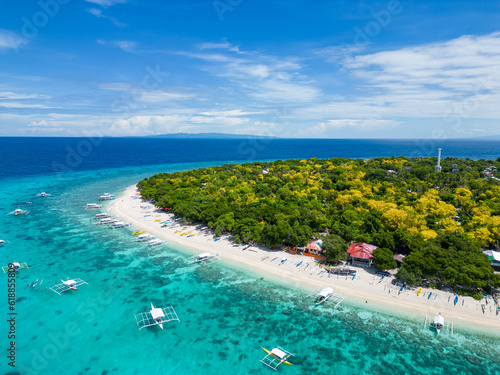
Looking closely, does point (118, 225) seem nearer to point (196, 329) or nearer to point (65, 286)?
point (65, 286)

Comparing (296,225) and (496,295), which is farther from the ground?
(296,225)

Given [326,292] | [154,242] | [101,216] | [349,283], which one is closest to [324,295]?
[326,292]

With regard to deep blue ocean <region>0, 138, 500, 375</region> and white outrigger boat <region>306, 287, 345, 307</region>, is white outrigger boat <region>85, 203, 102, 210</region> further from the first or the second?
white outrigger boat <region>306, 287, 345, 307</region>

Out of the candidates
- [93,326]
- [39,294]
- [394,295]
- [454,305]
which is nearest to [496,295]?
[454,305]

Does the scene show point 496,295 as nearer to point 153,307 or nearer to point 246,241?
point 246,241

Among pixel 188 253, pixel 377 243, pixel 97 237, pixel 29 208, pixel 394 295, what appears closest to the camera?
pixel 394 295

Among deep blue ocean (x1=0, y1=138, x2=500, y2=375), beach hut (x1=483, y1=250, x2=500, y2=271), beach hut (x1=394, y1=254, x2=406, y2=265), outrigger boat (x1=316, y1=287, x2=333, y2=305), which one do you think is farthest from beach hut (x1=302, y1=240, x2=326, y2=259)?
beach hut (x1=483, y1=250, x2=500, y2=271)
